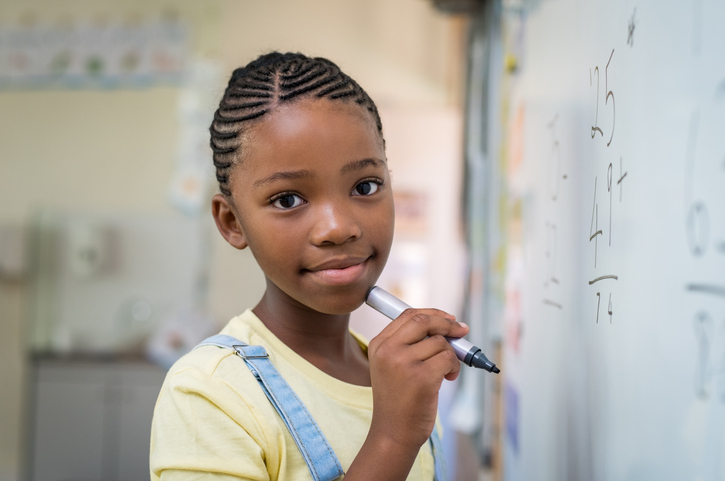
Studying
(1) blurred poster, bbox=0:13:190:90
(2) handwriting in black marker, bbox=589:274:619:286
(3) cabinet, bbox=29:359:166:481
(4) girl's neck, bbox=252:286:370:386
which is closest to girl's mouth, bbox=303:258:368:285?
(4) girl's neck, bbox=252:286:370:386

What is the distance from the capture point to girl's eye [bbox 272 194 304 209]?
0.56 m

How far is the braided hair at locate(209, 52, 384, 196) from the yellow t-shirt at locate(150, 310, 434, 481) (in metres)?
0.19

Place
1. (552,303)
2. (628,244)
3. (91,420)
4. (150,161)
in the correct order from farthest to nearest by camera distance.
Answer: (150,161)
(91,420)
(552,303)
(628,244)

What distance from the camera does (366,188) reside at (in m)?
0.59

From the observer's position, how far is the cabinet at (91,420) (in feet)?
9.07

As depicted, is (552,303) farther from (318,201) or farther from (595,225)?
(318,201)

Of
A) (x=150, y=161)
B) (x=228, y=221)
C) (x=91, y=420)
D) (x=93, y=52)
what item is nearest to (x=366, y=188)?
(x=228, y=221)

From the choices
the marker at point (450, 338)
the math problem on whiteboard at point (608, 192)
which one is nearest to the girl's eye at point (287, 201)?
the marker at point (450, 338)

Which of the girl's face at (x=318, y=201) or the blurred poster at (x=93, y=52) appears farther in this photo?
the blurred poster at (x=93, y=52)

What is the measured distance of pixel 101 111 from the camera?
10.6 feet

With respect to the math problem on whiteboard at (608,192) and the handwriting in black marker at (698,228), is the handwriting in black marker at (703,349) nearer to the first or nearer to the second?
the handwriting in black marker at (698,228)

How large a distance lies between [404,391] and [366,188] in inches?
7.9

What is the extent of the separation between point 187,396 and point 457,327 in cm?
24

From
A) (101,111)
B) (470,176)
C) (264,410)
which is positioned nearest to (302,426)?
(264,410)
